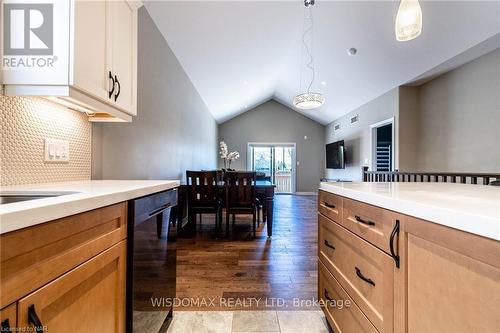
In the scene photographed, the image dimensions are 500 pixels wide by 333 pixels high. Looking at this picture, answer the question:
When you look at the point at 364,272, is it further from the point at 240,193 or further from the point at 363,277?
the point at 240,193

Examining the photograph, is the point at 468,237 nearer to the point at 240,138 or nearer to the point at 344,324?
the point at 344,324

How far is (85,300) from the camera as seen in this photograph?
0.75 m

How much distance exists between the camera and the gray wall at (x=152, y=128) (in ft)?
6.03

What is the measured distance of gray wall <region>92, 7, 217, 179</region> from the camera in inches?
72.4

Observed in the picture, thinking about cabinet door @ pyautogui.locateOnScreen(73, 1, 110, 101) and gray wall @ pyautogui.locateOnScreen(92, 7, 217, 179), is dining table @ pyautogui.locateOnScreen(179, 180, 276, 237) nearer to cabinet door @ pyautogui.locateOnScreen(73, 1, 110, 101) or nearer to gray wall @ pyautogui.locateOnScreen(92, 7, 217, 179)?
gray wall @ pyautogui.locateOnScreen(92, 7, 217, 179)

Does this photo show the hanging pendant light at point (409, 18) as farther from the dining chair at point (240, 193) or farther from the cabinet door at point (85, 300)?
the dining chair at point (240, 193)

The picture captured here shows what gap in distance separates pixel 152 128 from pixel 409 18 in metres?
2.45

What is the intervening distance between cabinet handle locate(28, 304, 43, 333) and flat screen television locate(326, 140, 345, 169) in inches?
287

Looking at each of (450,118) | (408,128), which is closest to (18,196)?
(450,118)

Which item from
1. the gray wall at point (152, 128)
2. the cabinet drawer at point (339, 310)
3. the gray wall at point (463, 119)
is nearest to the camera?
the cabinet drawer at point (339, 310)

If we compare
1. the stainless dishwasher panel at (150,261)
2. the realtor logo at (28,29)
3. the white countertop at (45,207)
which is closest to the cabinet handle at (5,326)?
the white countertop at (45,207)

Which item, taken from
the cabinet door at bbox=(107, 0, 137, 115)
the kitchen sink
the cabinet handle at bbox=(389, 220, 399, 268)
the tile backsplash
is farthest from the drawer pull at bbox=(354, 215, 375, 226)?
the tile backsplash

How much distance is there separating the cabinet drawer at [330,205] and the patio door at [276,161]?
7.71 metres

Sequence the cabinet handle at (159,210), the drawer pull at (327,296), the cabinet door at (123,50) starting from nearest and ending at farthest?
1. the cabinet handle at (159,210)
2. the cabinet door at (123,50)
3. the drawer pull at (327,296)
